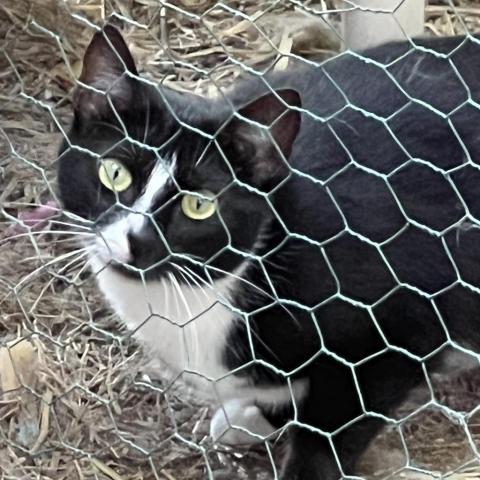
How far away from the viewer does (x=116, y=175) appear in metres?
1.32

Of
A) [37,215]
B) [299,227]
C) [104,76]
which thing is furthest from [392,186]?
[37,215]

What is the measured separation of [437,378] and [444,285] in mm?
234

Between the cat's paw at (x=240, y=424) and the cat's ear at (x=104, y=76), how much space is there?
43cm

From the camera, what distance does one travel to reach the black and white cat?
1297mm

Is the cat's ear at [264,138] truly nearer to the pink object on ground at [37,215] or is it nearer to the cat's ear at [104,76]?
→ the cat's ear at [104,76]

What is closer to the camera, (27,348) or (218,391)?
(218,391)

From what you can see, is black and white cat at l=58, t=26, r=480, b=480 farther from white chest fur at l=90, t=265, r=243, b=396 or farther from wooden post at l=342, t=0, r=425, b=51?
wooden post at l=342, t=0, r=425, b=51

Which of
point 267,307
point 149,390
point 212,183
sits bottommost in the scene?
point 149,390

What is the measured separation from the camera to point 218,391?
150cm

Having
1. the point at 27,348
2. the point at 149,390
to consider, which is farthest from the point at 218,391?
the point at 27,348

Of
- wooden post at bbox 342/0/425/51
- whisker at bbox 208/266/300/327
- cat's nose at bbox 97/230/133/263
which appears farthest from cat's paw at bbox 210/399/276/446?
wooden post at bbox 342/0/425/51

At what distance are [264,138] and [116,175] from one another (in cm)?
17

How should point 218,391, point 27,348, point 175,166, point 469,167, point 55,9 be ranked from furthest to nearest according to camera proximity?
point 55,9 < point 27,348 < point 218,391 < point 469,167 < point 175,166

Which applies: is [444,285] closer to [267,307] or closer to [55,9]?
[267,307]
